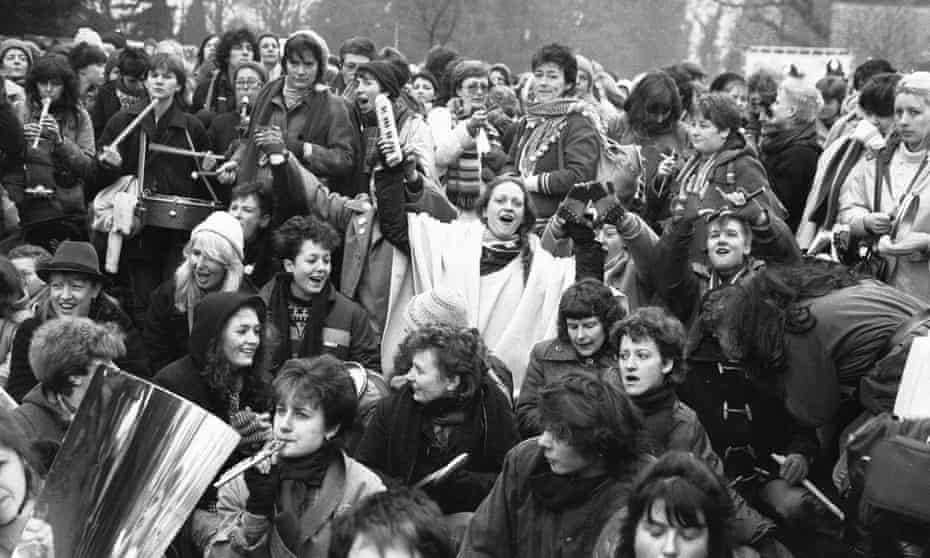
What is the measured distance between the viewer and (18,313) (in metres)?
8.05

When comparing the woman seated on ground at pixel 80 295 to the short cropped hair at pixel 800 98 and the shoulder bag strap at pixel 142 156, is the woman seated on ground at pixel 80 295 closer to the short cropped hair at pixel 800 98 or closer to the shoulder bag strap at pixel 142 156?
the shoulder bag strap at pixel 142 156

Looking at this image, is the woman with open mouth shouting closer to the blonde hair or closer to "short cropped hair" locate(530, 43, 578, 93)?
the blonde hair

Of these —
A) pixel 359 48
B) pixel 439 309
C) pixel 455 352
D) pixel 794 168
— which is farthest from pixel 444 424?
pixel 359 48

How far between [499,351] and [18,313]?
2412 mm

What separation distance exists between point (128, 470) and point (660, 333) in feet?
10.3

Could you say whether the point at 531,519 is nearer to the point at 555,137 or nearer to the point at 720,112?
the point at 720,112

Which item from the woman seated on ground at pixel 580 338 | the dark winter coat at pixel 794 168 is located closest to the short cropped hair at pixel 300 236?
the woman seated on ground at pixel 580 338

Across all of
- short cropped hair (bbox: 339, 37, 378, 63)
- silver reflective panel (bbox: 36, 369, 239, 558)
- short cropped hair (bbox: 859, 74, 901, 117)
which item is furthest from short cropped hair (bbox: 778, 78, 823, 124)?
silver reflective panel (bbox: 36, 369, 239, 558)

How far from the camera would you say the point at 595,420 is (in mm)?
5281

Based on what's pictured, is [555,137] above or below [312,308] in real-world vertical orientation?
above

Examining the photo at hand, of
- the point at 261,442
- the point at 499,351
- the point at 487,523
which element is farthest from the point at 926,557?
the point at 499,351

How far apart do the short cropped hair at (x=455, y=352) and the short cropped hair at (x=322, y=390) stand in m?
0.43

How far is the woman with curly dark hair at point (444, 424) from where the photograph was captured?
6.26m

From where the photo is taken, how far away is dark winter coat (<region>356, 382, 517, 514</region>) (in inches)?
244
